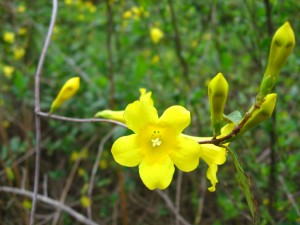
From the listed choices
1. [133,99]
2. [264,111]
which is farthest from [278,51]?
[133,99]

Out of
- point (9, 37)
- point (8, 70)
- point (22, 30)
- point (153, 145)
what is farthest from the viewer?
point (22, 30)

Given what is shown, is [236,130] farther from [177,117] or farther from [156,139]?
[156,139]

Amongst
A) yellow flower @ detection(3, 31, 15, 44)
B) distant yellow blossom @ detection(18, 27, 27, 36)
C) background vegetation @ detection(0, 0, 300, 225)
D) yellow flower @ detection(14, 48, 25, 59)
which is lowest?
background vegetation @ detection(0, 0, 300, 225)

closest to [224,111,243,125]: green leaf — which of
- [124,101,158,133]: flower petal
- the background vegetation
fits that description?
[124,101,158,133]: flower petal

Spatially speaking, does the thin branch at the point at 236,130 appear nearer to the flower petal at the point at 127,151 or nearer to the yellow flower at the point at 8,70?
the flower petal at the point at 127,151

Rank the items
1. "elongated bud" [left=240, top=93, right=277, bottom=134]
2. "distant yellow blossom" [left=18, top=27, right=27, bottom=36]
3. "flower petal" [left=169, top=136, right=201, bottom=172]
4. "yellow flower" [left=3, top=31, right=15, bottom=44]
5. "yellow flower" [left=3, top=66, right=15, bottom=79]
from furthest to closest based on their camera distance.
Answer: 1. "distant yellow blossom" [left=18, top=27, right=27, bottom=36]
2. "yellow flower" [left=3, top=31, right=15, bottom=44]
3. "yellow flower" [left=3, top=66, right=15, bottom=79]
4. "flower petal" [left=169, top=136, right=201, bottom=172]
5. "elongated bud" [left=240, top=93, right=277, bottom=134]

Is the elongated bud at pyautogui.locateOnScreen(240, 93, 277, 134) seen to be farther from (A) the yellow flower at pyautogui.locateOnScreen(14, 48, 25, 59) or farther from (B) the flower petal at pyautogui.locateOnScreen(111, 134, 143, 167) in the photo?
(A) the yellow flower at pyautogui.locateOnScreen(14, 48, 25, 59)

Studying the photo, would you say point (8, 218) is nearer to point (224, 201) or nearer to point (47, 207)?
point (47, 207)

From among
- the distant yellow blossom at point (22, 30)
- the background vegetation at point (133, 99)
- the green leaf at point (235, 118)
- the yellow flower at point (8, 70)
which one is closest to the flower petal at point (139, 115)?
the green leaf at point (235, 118)
